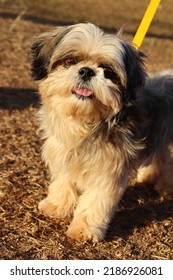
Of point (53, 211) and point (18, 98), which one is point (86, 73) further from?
point (18, 98)

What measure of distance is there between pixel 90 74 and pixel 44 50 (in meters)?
0.57

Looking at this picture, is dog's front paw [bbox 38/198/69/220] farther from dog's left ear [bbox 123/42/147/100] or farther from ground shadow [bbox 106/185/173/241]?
dog's left ear [bbox 123/42/147/100]

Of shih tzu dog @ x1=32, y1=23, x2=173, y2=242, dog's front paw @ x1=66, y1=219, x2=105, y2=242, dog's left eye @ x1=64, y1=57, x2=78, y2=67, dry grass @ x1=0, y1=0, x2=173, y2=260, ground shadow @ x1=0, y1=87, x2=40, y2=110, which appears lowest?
ground shadow @ x1=0, y1=87, x2=40, y2=110

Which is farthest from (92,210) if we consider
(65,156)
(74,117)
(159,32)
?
(159,32)

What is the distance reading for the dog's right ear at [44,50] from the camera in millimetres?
3715

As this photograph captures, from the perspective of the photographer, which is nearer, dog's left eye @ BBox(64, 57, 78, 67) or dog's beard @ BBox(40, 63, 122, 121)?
dog's beard @ BBox(40, 63, 122, 121)

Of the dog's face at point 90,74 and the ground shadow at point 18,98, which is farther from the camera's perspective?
the ground shadow at point 18,98

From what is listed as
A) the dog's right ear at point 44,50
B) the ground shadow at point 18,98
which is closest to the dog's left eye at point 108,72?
the dog's right ear at point 44,50

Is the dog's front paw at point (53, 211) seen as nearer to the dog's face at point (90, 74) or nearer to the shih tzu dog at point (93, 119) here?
the shih tzu dog at point (93, 119)

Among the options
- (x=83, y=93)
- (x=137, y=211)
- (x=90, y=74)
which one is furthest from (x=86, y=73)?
(x=137, y=211)

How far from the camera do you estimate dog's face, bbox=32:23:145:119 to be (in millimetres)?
3422

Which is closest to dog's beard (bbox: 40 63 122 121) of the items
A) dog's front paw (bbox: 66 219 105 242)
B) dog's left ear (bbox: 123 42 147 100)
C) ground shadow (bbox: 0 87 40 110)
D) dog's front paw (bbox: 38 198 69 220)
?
dog's left ear (bbox: 123 42 147 100)

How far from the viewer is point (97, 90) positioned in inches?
134

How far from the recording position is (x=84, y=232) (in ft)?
→ 13.1
